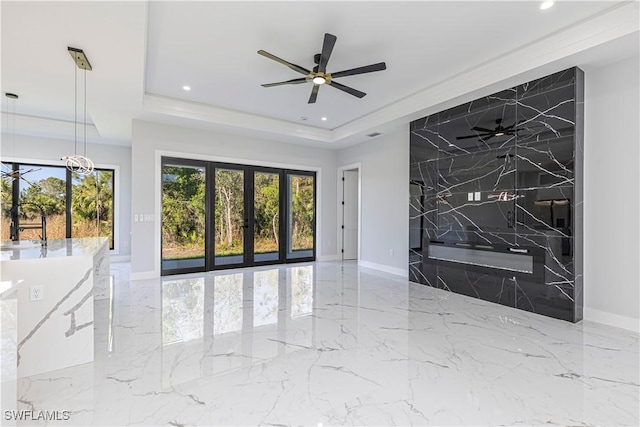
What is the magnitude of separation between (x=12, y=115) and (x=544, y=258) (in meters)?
9.16

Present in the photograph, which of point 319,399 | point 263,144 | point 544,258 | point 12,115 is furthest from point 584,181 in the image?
point 12,115

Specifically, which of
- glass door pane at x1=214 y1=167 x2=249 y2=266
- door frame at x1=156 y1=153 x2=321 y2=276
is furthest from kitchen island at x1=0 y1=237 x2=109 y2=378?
glass door pane at x1=214 y1=167 x2=249 y2=266

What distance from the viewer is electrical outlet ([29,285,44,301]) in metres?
2.31

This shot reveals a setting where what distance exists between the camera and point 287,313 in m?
3.78

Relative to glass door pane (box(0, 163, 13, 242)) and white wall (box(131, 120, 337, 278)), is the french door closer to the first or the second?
white wall (box(131, 120, 337, 278))

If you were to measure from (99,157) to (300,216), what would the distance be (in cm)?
501

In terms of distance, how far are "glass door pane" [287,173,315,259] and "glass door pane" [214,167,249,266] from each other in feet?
3.80

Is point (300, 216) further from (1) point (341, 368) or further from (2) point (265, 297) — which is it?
(1) point (341, 368)

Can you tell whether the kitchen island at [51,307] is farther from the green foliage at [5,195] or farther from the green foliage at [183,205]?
the green foliage at [5,195]

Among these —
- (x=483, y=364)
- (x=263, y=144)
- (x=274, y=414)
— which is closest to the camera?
(x=274, y=414)

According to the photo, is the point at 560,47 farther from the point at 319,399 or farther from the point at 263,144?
the point at 263,144

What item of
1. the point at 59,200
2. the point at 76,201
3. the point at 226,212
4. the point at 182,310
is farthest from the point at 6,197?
the point at 182,310

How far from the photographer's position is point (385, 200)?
650cm

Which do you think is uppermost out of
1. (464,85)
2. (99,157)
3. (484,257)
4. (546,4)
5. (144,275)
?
(546,4)
